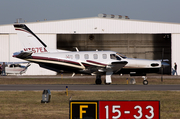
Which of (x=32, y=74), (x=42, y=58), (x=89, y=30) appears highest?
(x=89, y=30)

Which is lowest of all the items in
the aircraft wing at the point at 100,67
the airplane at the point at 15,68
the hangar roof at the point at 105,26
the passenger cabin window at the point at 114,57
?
the airplane at the point at 15,68

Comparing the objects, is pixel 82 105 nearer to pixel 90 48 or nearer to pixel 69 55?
pixel 69 55

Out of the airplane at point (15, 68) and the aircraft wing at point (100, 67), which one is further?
the airplane at point (15, 68)

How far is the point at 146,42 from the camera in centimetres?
5094

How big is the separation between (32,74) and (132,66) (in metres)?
25.3

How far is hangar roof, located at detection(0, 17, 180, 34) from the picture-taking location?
46156mm

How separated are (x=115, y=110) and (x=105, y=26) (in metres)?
41.4

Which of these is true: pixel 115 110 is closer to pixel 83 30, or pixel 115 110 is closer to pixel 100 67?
pixel 100 67

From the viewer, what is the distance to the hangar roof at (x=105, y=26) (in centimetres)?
4616

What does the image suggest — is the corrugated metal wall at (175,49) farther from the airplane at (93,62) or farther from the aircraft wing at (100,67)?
the aircraft wing at (100,67)

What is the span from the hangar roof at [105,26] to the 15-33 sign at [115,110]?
41142mm

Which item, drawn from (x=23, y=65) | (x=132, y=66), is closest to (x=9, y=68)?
(x=23, y=65)

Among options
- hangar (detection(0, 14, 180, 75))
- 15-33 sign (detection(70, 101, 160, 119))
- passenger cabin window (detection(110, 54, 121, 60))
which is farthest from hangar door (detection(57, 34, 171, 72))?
15-33 sign (detection(70, 101, 160, 119))

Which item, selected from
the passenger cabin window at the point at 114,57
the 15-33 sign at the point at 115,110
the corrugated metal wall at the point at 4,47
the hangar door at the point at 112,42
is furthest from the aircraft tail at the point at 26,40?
the hangar door at the point at 112,42
